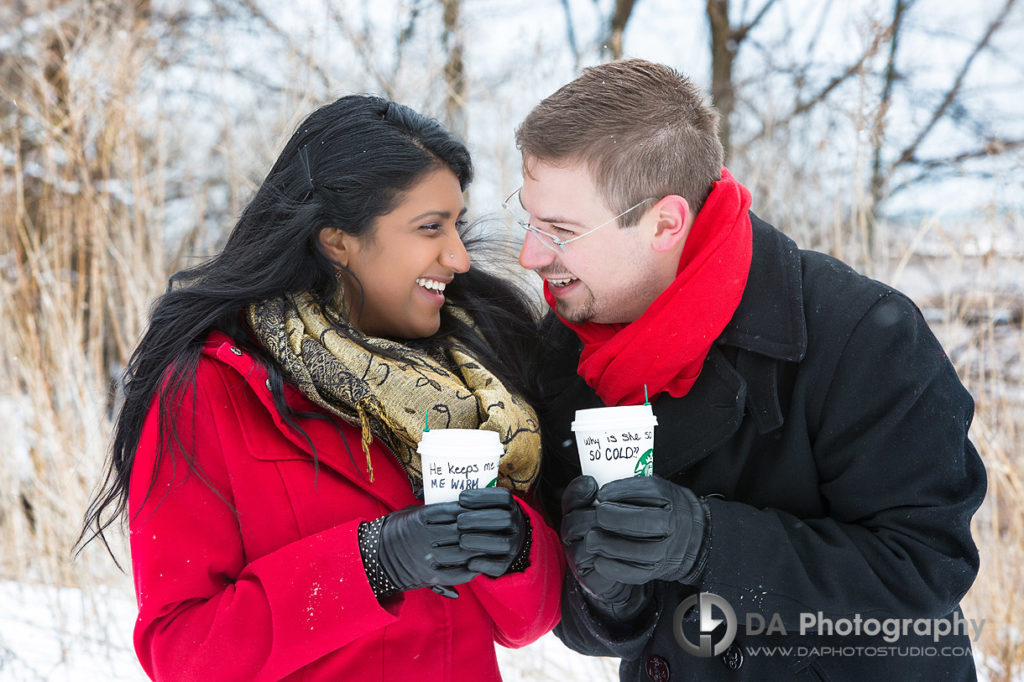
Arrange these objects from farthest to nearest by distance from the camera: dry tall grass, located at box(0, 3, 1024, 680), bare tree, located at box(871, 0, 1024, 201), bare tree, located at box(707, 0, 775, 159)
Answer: bare tree, located at box(707, 0, 775, 159) → bare tree, located at box(871, 0, 1024, 201) → dry tall grass, located at box(0, 3, 1024, 680)

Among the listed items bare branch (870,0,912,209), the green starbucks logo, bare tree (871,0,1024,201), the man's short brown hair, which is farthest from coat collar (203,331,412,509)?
bare tree (871,0,1024,201)

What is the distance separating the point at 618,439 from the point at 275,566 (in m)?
0.73

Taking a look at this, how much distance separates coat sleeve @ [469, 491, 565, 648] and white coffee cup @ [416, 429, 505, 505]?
Result: 0.86 feet

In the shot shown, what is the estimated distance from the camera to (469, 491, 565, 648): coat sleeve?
1.71 meters

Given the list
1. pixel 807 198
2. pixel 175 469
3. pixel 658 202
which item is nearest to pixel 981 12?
pixel 807 198

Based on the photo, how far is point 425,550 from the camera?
147 cm

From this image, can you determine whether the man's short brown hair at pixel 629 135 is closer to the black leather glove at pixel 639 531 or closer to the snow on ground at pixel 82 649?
the black leather glove at pixel 639 531

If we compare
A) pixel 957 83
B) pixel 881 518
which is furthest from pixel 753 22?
pixel 881 518

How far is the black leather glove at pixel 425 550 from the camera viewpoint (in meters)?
1.47

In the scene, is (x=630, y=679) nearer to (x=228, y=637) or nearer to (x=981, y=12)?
(x=228, y=637)

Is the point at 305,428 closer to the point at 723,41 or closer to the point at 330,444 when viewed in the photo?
the point at 330,444

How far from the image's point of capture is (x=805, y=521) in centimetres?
170

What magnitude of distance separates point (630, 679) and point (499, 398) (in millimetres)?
812

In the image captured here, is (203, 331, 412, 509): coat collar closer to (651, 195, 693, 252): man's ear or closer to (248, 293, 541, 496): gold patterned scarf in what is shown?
(248, 293, 541, 496): gold patterned scarf
